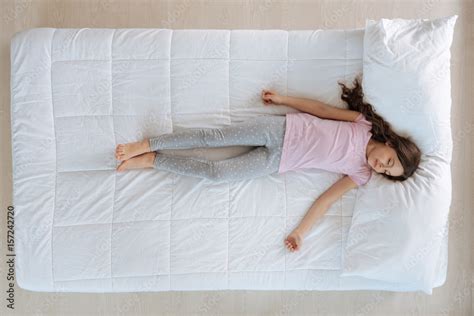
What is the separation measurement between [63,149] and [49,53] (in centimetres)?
38

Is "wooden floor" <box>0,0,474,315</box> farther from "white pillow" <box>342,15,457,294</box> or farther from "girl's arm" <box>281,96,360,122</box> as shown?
"girl's arm" <box>281,96,360,122</box>

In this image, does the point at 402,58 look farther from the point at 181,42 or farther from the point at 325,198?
the point at 181,42

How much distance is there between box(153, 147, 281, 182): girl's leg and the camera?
66.2 inches

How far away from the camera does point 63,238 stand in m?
1.67

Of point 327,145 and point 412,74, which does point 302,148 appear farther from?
point 412,74

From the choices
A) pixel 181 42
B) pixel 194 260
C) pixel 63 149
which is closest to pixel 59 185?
pixel 63 149

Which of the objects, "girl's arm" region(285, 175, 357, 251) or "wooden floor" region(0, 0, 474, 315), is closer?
"girl's arm" region(285, 175, 357, 251)

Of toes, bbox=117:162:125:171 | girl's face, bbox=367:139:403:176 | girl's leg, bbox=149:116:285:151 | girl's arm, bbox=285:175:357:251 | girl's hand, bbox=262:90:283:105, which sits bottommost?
girl's arm, bbox=285:175:357:251

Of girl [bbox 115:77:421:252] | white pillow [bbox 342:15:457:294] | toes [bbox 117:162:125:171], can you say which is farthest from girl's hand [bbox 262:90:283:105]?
toes [bbox 117:162:125:171]

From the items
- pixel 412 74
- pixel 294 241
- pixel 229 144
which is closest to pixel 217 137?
pixel 229 144

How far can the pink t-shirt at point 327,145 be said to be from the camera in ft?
5.55

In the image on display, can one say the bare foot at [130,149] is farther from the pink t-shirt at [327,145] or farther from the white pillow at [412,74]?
the white pillow at [412,74]

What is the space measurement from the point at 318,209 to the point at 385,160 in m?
0.32

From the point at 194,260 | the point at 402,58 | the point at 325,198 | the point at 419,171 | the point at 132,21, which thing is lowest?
the point at 194,260
